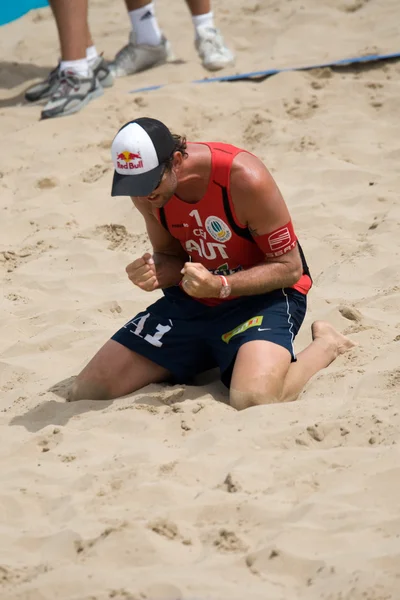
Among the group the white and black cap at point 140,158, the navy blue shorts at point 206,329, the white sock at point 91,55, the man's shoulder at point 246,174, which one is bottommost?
the navy blue shorts at point 206,329

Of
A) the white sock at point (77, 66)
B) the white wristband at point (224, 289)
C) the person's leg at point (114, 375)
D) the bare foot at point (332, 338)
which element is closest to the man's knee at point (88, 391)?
the person's leg at point (114, 375)

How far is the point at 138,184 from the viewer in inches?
129

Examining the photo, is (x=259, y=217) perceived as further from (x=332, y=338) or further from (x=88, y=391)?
(x=88, y=391)

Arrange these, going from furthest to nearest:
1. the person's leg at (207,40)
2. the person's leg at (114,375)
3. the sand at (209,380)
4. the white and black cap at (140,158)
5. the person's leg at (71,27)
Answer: the person's leg at (207,40) → the person's leg at (71,27) → the person's leg at (114,375) → the white and black cap at (140,158) → the sand at (209,380)

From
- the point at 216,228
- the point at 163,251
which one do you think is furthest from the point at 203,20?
the point at 216,228

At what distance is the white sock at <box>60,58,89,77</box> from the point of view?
20.2 feet

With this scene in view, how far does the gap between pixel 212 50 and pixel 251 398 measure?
13.5ft

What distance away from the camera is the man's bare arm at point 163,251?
12.2 ft

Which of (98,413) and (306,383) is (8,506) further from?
(306,383)

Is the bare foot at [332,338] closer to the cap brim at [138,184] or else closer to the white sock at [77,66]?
the cap brim at [138,184]

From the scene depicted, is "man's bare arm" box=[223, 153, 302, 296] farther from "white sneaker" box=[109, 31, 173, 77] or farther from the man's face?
"white sneaker" box=[109, 31, 173, 77]

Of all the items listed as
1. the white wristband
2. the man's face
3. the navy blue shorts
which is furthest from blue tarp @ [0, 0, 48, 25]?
the white wristband

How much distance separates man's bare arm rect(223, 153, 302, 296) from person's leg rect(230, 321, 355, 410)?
0.24 meters

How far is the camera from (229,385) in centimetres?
365
